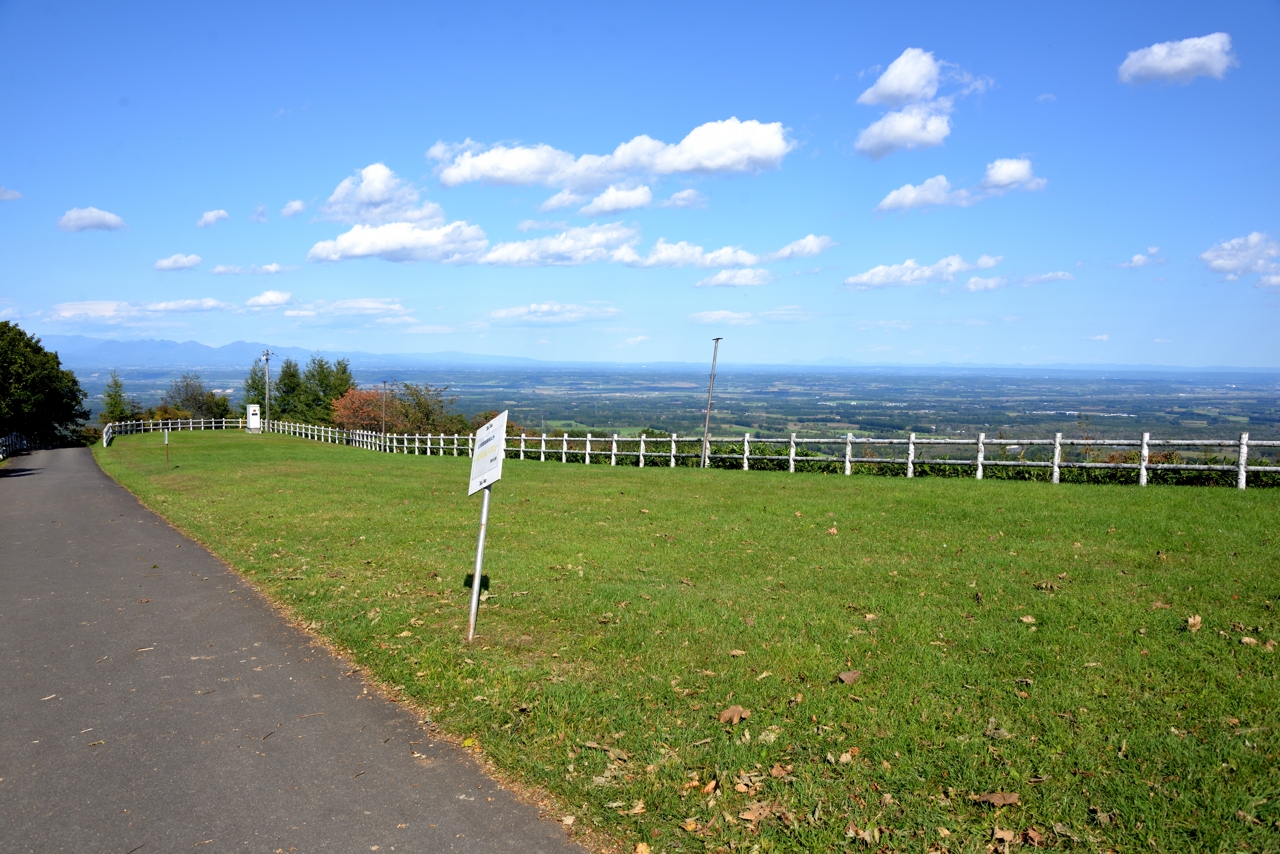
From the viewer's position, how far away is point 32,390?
232 ft

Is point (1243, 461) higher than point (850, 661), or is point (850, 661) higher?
point (1243, 461)

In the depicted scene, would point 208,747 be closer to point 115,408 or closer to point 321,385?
point 115,408

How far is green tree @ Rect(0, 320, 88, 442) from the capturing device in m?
67.2

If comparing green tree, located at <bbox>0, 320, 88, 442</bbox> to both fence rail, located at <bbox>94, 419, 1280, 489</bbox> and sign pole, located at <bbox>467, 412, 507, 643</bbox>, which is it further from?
sign pole, located at <bbox>467, 412, 507, 643</bbox>

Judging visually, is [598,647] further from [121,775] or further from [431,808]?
[121,775]

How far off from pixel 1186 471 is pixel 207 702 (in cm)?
A: 1970

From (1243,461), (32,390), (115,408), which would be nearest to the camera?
(1243,461)

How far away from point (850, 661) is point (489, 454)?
3564mm

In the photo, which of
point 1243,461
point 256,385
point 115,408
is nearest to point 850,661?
point 1243,461

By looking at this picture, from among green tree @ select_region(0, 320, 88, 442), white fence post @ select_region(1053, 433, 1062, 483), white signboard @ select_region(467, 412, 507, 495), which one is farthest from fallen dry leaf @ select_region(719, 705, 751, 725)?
green tree @ select_region(0, 320, 88, 442)

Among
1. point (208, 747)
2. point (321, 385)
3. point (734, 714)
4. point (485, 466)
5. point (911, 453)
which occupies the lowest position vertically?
point (208, 747)

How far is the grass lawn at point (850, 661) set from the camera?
4.82m

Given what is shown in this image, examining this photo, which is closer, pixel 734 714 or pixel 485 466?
pixel 734 714

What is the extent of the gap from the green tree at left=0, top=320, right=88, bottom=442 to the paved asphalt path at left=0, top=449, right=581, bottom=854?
6885 cm
